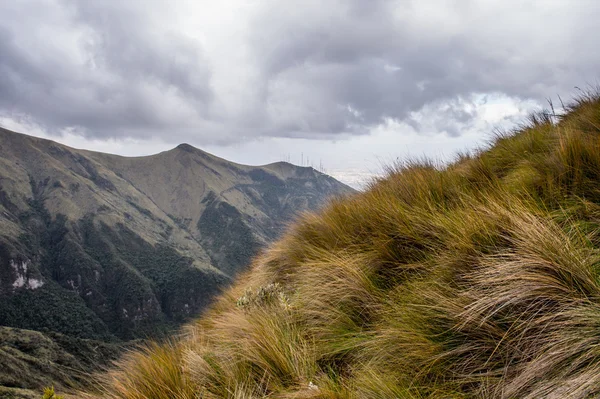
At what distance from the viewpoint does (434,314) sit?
263 cm

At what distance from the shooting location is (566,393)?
1737 mm

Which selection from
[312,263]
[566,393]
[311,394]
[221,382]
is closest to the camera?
[566,393]

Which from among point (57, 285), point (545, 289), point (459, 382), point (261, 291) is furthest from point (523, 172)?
point (57, 285)

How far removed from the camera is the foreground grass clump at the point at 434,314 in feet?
7.06

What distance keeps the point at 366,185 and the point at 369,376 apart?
5907 mm

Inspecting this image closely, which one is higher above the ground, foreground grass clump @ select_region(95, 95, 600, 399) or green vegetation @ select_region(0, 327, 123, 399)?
foreground grass clump @ select_region(95, 95, 600, 399)

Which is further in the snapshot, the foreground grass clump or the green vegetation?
the green vegetation

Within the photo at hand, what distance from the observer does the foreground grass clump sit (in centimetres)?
215

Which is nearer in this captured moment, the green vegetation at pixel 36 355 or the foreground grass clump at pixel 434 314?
the foreground grass clump at pixel 434 314

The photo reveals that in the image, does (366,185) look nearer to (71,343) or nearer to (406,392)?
(406,392)

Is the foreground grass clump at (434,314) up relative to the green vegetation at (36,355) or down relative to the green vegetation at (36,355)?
up

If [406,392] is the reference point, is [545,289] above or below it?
above

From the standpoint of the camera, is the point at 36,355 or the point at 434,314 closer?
the point at 434,314

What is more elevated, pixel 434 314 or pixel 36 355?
pixel 434 314
